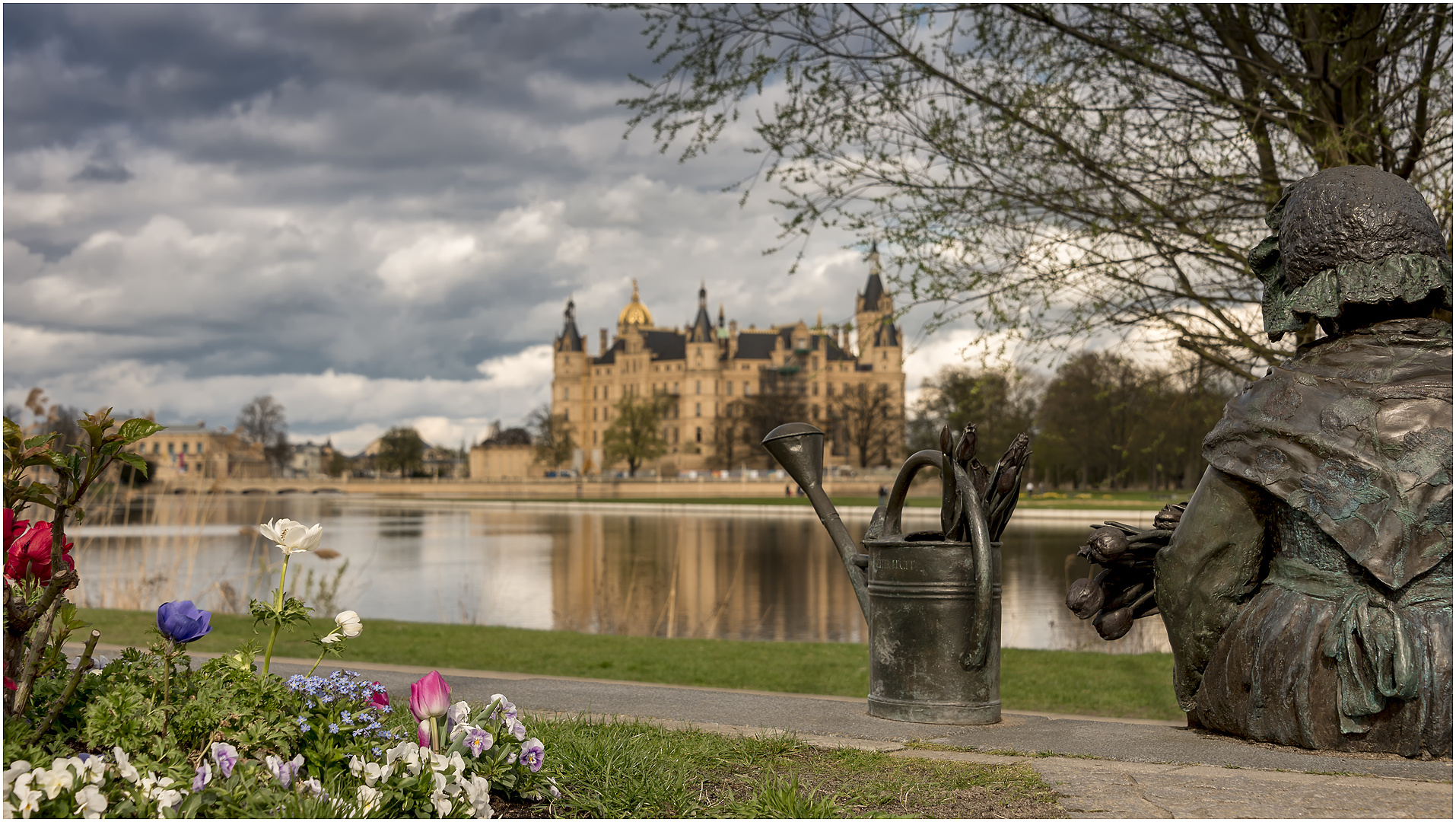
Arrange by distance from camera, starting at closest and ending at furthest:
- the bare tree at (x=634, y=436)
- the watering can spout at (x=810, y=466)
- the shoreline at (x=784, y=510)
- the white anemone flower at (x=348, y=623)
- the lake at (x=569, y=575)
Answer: the white anemone flower at (x=348, y=623)
the watering can spout at (x=810, y=466)
the lake at (x=569, y=575)
the shoreline at (x=784, y=510)
the bare tree at (x=634, y=436)

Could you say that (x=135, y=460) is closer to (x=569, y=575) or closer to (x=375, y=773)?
(x=375, y=773)

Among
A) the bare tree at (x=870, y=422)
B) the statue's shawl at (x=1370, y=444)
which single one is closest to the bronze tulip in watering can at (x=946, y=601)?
the statue's shawl at (x=1370, y=444)

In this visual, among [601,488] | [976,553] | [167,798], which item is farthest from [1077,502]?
[167,798]

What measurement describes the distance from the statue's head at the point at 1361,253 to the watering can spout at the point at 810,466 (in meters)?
1.82

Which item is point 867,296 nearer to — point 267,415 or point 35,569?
point 267,415

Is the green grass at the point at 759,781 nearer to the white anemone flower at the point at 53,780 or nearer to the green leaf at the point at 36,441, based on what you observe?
the white anemone flower at the point at 53,780

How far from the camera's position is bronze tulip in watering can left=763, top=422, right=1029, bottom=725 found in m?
4.30

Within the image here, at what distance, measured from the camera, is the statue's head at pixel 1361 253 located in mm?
3557

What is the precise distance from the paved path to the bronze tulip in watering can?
4.6 inches

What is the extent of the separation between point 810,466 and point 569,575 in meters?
18.0

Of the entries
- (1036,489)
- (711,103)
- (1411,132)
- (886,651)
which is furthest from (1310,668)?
(1036,489)

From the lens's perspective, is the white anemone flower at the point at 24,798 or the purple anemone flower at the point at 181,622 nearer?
the white anemone flower at the point at 24,798

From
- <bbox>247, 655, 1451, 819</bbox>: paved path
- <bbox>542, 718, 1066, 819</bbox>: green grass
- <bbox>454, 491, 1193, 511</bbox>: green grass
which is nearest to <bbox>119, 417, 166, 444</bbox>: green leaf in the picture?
<bbox>542, 718, 1066, 819</bbox>: green grass

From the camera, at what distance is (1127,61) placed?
25.3 ft
